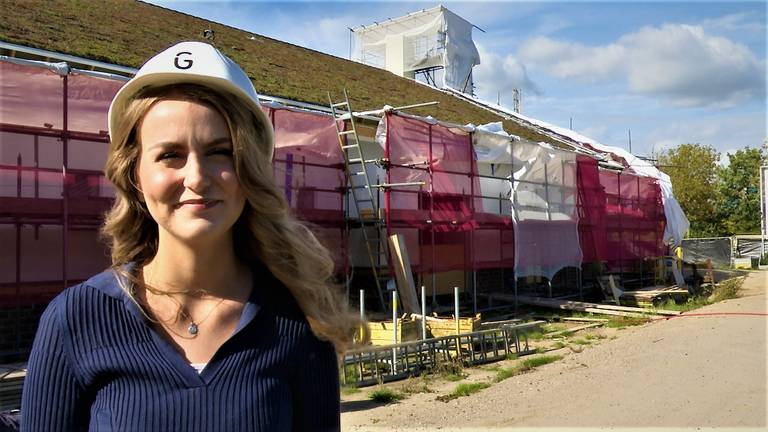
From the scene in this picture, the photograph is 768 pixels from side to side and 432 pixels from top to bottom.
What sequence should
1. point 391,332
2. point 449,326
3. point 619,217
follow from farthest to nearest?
1. point 619,217
2. point 449,326
3. point 391,332

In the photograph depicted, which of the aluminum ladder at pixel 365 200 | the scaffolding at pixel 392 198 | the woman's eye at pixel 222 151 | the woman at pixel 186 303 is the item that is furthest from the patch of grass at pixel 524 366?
the woman's eye at pixel 222 151

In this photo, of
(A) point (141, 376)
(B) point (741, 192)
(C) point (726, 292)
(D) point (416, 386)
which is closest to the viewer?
(A) point (141, 376)

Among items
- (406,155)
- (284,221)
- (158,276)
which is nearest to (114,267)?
(158,276)

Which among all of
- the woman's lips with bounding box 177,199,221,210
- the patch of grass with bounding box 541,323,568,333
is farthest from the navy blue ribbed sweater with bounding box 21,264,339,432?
the patch of grass with bounding box 541,323,568,333

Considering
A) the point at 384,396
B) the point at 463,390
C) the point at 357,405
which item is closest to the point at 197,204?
the point at 357,405

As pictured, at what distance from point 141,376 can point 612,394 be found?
6.57 meters

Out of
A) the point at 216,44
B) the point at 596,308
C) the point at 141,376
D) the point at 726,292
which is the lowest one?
the point at 596,308

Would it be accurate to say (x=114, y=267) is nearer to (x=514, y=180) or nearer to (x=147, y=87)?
(x=147, y=87)

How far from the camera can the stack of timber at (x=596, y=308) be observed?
559 inches

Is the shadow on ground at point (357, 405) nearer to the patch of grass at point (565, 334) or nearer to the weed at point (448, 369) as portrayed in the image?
the weed at point (448, 369)

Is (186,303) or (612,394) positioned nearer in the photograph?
(186,303)

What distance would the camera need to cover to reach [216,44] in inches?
620

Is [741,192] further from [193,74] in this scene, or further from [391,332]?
[193,74]

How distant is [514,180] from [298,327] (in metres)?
14.3
